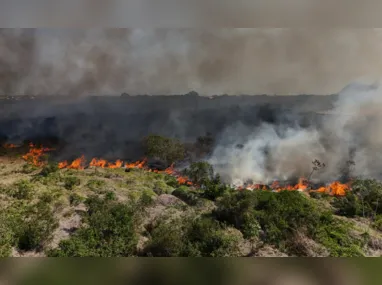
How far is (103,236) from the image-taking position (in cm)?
379

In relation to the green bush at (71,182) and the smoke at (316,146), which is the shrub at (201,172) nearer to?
the smoke at (316,146)

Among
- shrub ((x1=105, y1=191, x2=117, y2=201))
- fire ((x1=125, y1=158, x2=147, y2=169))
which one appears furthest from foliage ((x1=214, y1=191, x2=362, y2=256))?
shrub ((x1=105, y1=191, x2=117, y2=201))

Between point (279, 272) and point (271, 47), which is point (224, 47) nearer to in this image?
point (271, 47)

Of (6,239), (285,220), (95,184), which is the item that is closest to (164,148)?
(95,184)

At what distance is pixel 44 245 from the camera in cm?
373

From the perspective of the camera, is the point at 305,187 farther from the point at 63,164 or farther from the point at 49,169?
the point at 49,169

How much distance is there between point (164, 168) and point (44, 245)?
4.10ft

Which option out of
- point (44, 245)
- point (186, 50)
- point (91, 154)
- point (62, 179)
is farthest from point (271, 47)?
point (44, 245)

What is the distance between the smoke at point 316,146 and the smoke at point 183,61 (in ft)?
0.82

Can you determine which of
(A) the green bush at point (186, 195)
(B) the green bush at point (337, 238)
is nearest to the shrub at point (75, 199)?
(A) the green bush at point (186, 195)

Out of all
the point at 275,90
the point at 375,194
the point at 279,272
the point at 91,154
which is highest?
the point at 275,90

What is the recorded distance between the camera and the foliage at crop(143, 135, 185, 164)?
3938mm

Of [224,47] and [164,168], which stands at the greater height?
[224,47]

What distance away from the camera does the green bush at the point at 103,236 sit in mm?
3719
